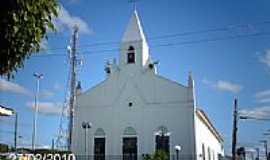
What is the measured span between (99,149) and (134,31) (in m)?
15.1

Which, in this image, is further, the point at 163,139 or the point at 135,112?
the point at 135,112

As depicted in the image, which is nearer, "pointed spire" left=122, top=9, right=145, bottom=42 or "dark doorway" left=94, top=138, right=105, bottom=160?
"dark doorway" left=94, top=138, right=105, bottom=160

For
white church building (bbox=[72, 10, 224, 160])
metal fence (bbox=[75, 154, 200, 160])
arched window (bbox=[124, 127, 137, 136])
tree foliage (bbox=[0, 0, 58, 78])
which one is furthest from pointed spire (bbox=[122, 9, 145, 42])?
tree foliage (bbox=[0, 0, 58, 78])

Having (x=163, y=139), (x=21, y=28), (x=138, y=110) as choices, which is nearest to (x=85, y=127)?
(x=138, y=110)

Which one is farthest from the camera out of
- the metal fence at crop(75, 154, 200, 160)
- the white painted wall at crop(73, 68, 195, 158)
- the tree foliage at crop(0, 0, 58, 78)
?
the white painted wall at crop(73, 68, 195, 158)

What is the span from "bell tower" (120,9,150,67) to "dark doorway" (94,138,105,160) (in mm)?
9473

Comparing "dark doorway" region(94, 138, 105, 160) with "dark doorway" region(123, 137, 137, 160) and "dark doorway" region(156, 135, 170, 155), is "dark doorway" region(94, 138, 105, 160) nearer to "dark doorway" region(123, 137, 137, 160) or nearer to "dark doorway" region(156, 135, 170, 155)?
"dark doorway" region(123, 137, 137, 160)

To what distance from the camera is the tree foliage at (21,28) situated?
9.15 meters

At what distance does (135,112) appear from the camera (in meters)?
48.0

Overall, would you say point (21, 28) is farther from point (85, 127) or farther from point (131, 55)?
point (131, 55)

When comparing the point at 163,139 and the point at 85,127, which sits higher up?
the point at 85,127

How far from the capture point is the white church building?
4569cm

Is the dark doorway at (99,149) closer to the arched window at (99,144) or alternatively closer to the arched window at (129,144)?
the arched window at (99,144)

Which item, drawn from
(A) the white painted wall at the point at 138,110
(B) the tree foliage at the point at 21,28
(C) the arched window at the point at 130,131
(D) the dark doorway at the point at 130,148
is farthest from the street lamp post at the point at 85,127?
(B) the tree foliage at the point at 21,28
